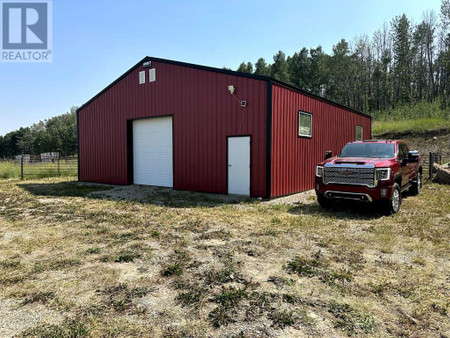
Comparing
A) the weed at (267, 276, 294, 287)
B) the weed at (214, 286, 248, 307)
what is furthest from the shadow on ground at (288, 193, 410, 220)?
the weed at (214, 286, 248, 307)

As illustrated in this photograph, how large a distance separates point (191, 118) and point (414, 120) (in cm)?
2276

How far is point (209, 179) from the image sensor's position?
10992 millimetres

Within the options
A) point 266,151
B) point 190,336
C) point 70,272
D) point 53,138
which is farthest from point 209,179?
point 53,138

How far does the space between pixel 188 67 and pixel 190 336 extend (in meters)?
10.6

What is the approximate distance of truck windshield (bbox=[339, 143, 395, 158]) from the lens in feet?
25.5

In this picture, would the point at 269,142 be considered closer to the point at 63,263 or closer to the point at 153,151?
the point at 153,151

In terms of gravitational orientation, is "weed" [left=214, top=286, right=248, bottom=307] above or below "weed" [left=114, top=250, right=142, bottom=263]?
below

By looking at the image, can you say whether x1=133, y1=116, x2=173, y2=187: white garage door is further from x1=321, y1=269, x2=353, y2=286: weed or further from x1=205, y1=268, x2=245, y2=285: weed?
x1=321, y1=269, x2=353, y2=286: weed

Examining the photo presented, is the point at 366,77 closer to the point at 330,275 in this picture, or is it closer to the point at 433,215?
the point at 433,215

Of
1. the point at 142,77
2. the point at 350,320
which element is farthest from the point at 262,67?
the point at 350,320

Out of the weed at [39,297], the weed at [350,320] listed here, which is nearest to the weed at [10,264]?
the weed at [39,297]

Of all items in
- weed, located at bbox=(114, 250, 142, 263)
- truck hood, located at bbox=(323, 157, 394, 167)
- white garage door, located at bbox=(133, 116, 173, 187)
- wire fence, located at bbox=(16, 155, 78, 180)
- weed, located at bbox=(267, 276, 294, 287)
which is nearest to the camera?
weed, located at bbox=(267, 276, 294, 287)

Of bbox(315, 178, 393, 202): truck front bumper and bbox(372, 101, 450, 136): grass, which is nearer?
bbox(315, 178, 393, 202): truck front bumper

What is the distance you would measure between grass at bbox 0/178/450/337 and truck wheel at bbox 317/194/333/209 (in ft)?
2.02
